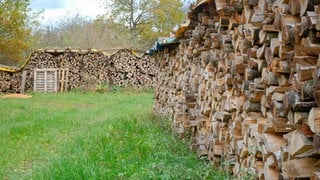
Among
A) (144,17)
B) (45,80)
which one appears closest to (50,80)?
(45,80)

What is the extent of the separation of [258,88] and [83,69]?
1826 centimetres

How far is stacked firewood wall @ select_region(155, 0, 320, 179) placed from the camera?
2.39m

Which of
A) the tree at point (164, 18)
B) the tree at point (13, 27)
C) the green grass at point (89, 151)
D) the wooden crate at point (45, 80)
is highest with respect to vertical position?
the tree at point (164, 18)

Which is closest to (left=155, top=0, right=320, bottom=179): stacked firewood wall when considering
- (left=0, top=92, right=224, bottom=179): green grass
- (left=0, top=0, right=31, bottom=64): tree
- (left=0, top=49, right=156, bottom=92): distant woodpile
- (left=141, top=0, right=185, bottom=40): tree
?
(left=0, top=92, right=224, bottom=179): green grass

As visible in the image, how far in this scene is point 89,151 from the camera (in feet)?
20.3

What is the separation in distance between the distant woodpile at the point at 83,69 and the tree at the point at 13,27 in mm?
1770

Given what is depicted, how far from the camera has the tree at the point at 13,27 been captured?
21156mm

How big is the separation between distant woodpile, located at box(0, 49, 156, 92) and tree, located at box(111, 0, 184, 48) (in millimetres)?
11173

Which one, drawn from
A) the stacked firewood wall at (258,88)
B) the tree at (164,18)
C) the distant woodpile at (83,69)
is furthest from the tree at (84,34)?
the stacked firewood wall at (258,88)

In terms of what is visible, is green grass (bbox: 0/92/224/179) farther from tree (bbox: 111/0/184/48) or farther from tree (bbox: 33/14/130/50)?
tree (bbox: 111/0/184/48)

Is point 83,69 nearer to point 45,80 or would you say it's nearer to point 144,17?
point 45,80

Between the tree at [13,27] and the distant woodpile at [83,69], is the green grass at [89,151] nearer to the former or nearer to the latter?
the distant woodpile at [83,69]

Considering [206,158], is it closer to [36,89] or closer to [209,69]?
[209,69]

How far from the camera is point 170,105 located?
27.6 ft
